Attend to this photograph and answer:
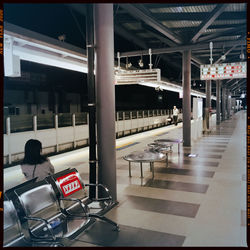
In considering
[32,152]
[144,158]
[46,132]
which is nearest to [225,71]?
[144,158]

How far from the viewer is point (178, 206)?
430cm

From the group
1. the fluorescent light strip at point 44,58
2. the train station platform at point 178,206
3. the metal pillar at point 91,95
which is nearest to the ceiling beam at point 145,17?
the fluorescent light strip at point 44,58

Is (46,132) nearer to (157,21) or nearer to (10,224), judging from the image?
(157,21)

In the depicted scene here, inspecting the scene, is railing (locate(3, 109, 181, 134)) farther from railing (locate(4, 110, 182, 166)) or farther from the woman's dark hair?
the woman's dark hair

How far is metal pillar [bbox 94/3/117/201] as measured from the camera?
14.1ft

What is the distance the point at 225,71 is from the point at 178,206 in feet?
22.1

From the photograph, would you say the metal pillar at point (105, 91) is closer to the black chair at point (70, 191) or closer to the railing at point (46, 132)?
the black chair at point (70, 191)

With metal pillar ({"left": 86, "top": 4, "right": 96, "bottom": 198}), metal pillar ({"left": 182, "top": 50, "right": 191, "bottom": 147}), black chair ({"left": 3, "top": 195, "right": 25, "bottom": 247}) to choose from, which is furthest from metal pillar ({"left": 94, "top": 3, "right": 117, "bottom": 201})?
metal pillar ({"left": 182, "top": 50, "right": 191, "bottom": 147})

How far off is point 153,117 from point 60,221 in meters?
17.1

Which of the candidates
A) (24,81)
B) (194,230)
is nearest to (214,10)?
(194,230)

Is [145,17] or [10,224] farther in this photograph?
[145,17]

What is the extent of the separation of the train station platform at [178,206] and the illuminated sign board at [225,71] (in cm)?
332

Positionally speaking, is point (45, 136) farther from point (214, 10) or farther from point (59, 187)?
point (214, 10)

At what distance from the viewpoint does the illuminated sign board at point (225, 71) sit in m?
9.19
